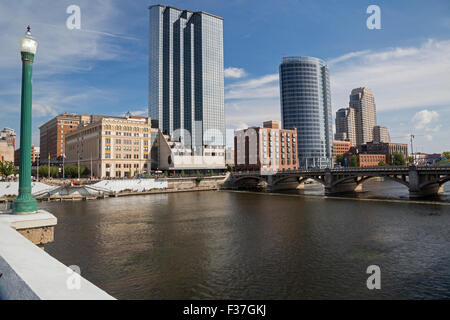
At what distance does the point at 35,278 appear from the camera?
7023 millimetres

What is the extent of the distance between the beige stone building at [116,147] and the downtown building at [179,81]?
51.3m

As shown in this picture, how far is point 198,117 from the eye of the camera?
7672 inches

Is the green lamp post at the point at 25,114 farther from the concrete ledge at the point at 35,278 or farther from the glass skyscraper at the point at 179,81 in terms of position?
the glass skyscraper at the point at 179,81

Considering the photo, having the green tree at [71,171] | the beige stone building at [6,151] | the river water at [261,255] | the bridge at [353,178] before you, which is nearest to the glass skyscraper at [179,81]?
the bridge at [353,178]

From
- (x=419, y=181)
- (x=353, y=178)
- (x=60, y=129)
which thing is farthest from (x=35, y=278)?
(x=60, y=129)

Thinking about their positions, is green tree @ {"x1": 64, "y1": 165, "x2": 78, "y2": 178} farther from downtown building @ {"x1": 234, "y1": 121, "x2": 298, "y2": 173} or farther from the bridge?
downtown building @ {"x1": 234, "y1": 121, "x2": 298, "y2": 173}

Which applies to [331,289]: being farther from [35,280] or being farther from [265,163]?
[265,163]

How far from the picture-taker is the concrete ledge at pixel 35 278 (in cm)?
628

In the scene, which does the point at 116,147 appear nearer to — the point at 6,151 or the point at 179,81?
the point at 6,151

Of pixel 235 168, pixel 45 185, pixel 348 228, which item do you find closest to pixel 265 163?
pixel 235 168

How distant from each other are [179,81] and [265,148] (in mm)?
78051
